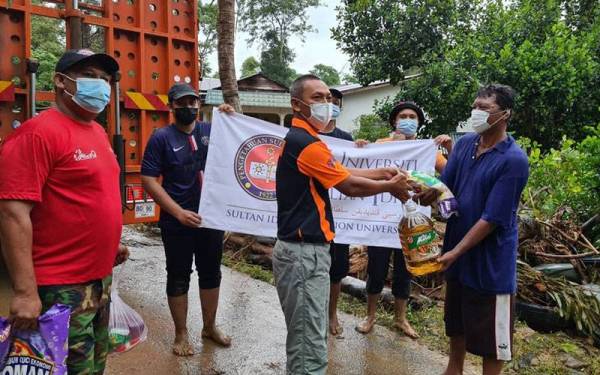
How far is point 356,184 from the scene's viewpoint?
2752 millimetres

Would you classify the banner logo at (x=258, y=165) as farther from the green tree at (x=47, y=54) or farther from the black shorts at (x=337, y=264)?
the green tree at (x=47, y=54)

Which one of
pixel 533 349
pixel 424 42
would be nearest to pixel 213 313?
pixel 533 349

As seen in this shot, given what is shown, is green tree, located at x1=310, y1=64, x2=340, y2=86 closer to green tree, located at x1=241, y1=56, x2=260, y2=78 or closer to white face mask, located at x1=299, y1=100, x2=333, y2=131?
green tree, located at x1=241, y1=56, x2=260, y2=78

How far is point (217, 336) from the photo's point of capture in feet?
12.9

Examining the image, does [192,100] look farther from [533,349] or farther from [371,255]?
[533,349]

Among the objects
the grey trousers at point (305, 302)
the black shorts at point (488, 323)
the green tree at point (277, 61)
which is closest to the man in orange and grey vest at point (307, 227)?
the grey trousers at point (305, 302)

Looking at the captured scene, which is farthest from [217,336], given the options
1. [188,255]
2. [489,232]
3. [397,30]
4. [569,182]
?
[397,30]

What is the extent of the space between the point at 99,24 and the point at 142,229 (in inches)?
195

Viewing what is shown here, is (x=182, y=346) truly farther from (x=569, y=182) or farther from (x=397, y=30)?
(x=397, y=30)

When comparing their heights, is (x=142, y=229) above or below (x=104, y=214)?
below

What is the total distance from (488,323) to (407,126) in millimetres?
2023

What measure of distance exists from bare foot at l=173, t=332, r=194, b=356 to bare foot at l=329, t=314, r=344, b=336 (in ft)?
3.98

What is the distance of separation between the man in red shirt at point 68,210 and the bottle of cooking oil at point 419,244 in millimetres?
1682

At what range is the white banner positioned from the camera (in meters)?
4.01
